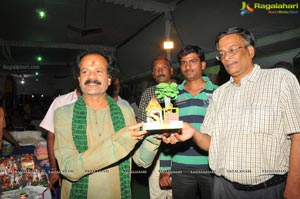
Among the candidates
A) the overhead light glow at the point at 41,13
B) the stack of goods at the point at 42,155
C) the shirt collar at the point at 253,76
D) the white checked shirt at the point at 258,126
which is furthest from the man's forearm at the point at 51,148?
the overhead light glow at the point at 41,13

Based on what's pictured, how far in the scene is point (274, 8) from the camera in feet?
18.1

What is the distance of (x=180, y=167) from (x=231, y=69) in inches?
59.4

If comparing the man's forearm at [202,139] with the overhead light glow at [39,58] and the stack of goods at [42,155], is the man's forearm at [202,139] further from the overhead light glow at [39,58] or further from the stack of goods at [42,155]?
the overhead light glow at [39,58]

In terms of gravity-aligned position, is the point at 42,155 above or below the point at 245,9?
below

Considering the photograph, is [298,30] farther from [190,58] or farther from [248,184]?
[248,184]

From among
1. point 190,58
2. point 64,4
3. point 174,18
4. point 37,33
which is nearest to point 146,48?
point 174,18

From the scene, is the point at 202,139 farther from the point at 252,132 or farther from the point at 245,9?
the point at 245,9

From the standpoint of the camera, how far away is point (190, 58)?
11.3 feet

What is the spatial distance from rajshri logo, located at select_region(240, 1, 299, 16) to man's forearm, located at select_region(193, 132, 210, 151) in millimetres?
4238

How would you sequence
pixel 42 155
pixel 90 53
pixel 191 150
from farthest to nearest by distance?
pixel 42 155
pixel 191 150
pixel 90 53

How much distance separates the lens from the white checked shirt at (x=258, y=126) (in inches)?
87.4

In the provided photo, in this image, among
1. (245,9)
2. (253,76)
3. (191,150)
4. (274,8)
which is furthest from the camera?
(245,9)

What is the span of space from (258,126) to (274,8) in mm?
4399

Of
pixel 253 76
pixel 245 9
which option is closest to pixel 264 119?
pixel 253 76
